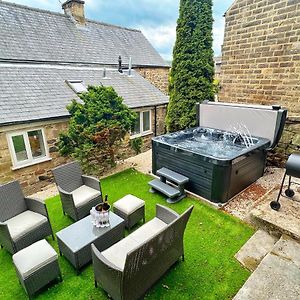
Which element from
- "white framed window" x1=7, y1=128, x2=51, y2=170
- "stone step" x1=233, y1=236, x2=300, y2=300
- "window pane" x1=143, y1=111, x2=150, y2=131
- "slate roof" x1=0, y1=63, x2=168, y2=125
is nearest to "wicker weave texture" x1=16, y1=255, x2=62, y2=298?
"stone step" x1=233, y1=236, x2=300, y2=300

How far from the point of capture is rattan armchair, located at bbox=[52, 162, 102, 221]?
4371 millimetres

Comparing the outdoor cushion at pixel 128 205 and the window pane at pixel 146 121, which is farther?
the window pane at pixel 146 121

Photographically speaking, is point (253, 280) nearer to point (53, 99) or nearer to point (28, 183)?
point (28, 183)

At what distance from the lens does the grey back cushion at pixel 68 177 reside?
15.5 ft

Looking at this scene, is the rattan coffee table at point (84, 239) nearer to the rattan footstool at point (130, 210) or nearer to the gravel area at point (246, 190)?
the rattan footstool at point (130, 210)

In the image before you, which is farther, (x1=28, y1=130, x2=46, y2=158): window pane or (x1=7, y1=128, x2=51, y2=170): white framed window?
(x1=28, y1=130, x2=46, y2=158): window pane

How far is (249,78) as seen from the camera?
23.4ft

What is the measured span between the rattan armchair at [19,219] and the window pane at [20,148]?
2858mm

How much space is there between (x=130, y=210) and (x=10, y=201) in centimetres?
236

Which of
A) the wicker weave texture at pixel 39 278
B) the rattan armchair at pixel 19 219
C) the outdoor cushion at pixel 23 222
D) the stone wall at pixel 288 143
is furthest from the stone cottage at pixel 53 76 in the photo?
the stone wall at pixel 288 143

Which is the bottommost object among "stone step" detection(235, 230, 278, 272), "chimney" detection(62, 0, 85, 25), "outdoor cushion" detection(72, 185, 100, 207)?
"stone step" detection(235, 230, 278, 272)

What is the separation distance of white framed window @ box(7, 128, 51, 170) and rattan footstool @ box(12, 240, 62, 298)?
4.10 metres

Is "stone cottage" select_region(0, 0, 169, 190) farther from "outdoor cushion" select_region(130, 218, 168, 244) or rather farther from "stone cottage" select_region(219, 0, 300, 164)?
"outdoor cushion" select_region(130, 218, 168, 244)

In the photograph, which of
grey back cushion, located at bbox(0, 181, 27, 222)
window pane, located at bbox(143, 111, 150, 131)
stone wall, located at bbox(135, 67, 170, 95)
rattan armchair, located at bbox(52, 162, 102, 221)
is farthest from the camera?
stone wall, located at bbox(135, 67, 170, 95)
